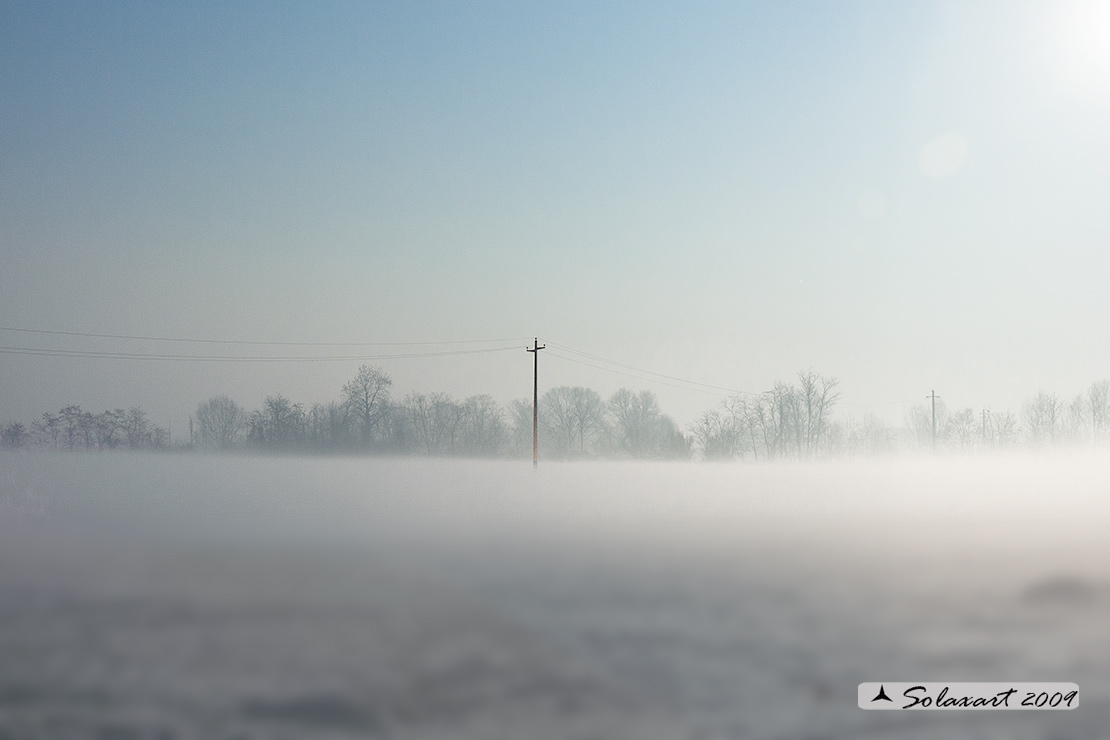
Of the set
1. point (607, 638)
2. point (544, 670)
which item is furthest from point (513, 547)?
point (544, 670)

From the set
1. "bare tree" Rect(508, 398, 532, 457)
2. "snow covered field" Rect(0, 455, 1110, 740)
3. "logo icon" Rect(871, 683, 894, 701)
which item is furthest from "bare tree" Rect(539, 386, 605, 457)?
"logo icon" Rect(871, 683, 894, 701)

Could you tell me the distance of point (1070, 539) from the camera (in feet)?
56.5

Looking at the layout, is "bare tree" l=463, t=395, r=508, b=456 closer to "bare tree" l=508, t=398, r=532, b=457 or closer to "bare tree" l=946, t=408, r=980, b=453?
"bare tree" l=508, t=398, r=532, b=457

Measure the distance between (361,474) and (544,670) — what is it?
121 feet

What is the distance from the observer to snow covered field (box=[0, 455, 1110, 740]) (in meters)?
5.62

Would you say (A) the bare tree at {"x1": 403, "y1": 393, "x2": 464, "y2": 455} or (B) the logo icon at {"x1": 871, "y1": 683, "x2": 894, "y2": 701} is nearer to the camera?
(B) the logo icon at {"x1": 871, "y1": 683, "x2": 894, "y2": 701}

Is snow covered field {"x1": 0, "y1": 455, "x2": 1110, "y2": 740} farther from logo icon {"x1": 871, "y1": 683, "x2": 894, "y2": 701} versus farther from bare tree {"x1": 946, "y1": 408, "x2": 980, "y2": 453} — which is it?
bare tree {"x1": 946, "y1": 408, "x2": 980, "y2": 453}

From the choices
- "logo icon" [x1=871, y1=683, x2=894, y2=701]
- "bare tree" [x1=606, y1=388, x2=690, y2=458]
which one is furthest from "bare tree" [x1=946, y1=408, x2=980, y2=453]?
"logo icon" [x1=871, y1=683, x2=894, y2=701]

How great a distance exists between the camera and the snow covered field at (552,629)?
5.62 metres

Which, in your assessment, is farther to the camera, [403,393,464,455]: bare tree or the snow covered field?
[403,393,464,455]: bare tree

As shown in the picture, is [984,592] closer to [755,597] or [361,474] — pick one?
[755,597]

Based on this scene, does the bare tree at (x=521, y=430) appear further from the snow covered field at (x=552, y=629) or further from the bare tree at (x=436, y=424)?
the snow covered field at (x=552, y=629)

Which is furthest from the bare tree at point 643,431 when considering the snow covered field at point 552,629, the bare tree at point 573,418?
the snow covered field at point 552,629

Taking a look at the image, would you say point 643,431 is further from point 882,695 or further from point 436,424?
point 882,695
